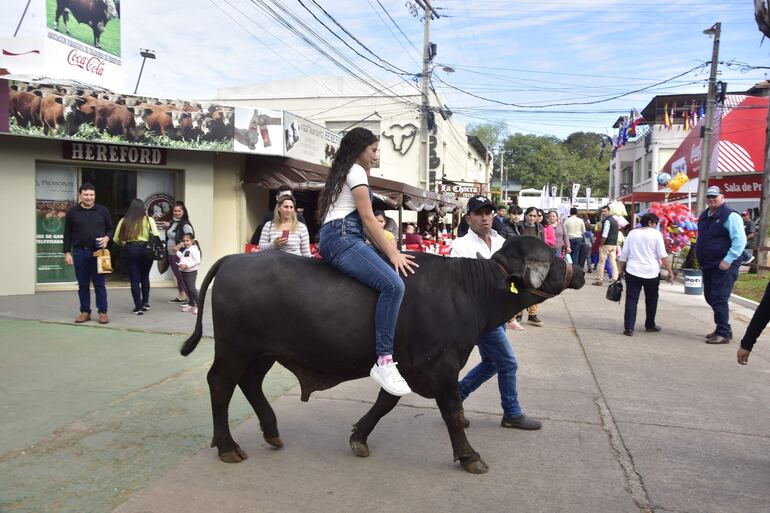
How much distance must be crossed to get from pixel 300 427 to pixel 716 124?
78.7ft

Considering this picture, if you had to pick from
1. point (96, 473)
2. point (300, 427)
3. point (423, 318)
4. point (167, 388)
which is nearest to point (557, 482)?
point (423, 318)

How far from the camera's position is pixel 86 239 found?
800cm

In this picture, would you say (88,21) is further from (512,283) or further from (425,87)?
(425,87)

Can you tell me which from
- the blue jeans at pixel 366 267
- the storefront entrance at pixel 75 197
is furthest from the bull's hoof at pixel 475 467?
the storefront entrance at pixel 75 197

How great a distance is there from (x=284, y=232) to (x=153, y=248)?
288 cm

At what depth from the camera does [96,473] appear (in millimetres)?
3699

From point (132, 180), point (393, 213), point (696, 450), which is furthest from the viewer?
point (393, 213)

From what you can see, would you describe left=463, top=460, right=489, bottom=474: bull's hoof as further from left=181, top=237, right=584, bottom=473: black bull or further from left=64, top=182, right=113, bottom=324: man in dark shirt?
left=64, top=182, right=113, bottom=324: man in dark shirt

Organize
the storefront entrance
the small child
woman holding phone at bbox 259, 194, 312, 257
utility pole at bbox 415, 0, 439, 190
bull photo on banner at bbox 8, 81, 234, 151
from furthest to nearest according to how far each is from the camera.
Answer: utility pole at bbox 415, 0, 439, 190 → the storefront entrance → bull photo on banner at bbox 8, 81, 234, 151 → the small child → woman holding phone at bbox 259, 194, 312, 257

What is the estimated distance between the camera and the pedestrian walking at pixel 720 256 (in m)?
8.22

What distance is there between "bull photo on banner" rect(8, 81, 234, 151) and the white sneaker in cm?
936

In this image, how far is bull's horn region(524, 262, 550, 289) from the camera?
3.92 m

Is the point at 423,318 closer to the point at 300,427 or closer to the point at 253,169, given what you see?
the point at 300,427

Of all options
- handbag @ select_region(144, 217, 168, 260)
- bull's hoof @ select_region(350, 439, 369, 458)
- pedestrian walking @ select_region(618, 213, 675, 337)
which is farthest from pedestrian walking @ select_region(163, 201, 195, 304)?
pedestrian walking @ select_region(618, 213, 675, 337)
